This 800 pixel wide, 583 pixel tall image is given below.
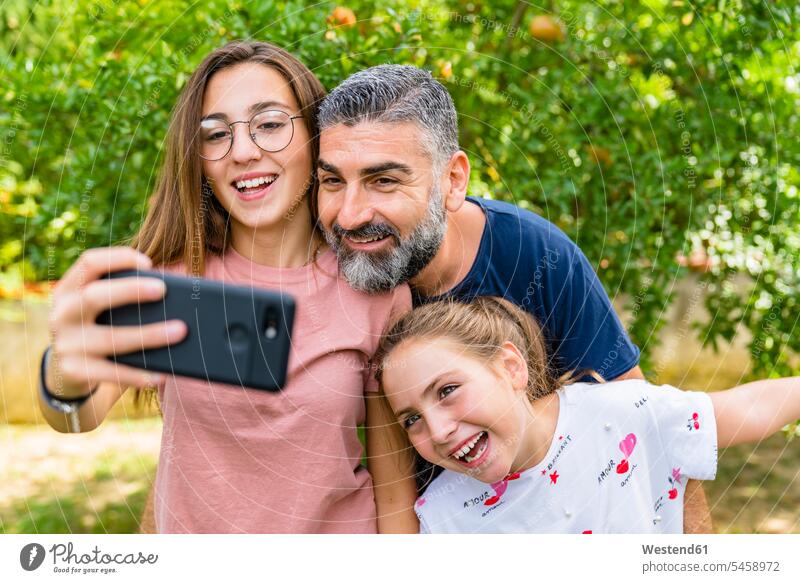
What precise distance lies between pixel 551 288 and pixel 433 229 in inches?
7.1

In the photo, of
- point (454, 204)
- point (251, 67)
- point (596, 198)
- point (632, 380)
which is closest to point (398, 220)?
point (454, 204)

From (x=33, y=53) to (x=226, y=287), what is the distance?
92 cm

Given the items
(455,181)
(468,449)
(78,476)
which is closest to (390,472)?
(468,449)

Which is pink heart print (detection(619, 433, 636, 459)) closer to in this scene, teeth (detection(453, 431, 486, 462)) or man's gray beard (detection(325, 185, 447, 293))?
teeth (detection(453, 431, 486, 462))

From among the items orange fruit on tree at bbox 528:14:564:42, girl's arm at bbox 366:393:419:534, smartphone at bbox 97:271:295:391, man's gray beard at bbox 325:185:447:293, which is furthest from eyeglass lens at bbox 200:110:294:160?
orange fruit on tree at bbox 528:14:564:42

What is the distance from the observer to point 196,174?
93 centimetres

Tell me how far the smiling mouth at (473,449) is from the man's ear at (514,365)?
3.1 inches

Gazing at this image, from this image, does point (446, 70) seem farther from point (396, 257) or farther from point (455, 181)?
point (396, 257)

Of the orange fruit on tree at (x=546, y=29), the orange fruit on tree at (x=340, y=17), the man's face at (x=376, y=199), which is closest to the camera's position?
the man's face at (x=376, y=199)

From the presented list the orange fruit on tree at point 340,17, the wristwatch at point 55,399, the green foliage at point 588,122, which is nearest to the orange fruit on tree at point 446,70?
the green foliage at point 588,122

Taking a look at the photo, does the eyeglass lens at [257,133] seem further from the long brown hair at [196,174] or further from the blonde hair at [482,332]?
the blonde hair at [482,332]

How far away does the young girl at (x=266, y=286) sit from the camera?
89cm

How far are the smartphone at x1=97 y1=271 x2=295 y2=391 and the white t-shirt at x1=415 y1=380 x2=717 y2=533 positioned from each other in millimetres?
344

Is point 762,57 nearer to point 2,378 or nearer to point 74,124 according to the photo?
point 74,124
